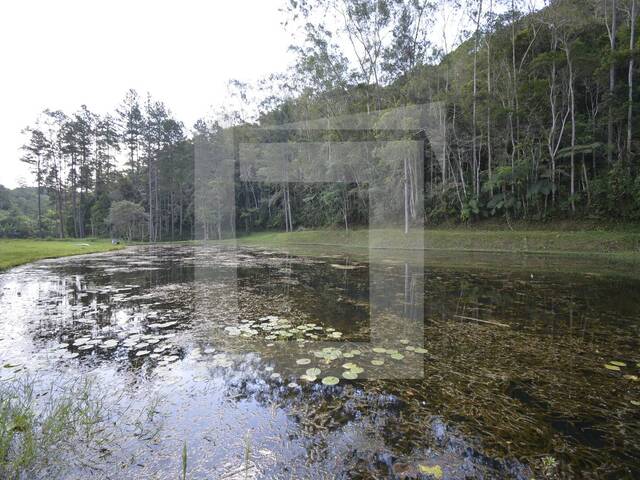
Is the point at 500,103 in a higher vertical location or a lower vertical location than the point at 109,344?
higher

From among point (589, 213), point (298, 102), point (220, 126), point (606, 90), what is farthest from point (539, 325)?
point (220, 126)

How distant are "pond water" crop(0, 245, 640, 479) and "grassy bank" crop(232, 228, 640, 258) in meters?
7.74

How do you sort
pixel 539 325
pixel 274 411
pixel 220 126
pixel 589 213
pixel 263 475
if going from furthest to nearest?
pixel 220 126, pixel 589 213, pixel 539 325, pixel 274 411, pixel 263 475

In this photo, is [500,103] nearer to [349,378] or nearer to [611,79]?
[611,79]

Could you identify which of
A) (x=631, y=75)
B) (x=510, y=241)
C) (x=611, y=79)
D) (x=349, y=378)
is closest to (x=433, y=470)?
(x=349, y=378)

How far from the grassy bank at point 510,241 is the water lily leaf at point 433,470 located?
13017 mm

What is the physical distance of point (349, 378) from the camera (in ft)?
8.73

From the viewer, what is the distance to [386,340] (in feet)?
11.6

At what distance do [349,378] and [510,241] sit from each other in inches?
561

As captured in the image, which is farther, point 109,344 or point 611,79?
point 611,79

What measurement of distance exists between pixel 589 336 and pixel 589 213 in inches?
541

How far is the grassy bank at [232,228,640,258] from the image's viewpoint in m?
11.5

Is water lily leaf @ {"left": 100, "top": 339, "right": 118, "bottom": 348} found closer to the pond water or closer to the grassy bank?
the pond water

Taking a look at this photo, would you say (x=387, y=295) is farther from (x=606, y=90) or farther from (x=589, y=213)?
(x=606, y=90)
